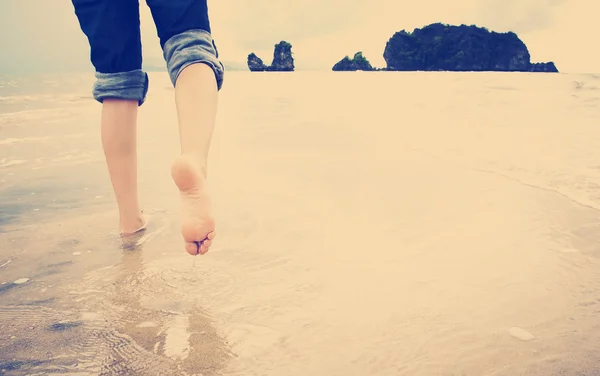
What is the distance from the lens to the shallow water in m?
0.99

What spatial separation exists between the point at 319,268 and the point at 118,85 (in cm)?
88

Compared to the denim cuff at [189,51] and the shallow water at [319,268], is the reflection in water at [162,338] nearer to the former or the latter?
the shallow water at [319,268]

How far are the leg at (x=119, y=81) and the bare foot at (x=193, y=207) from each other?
0.57m

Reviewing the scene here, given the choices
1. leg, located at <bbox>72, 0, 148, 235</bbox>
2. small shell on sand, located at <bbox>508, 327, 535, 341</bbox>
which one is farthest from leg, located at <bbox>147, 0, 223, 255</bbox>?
small shell on sand, located at <bbox>508, 327, 535, 341</bbox>

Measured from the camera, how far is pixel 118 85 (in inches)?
63.0

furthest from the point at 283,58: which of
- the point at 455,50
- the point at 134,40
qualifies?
the point at 134,40

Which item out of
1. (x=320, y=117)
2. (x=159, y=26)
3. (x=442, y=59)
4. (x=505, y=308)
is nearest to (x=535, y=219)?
(x=505, y=308)

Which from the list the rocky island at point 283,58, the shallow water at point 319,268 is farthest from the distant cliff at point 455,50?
the shallow water at point 319,268

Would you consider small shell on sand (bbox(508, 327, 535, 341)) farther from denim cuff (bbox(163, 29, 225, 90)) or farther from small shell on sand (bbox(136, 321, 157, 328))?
denim cuff (bbox(163, 29, 225, 90))

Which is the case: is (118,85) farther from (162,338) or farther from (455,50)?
(455,50)

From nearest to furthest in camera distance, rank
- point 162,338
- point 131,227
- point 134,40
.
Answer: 1. point 162,338
2. point 134,40
3. point 131,227

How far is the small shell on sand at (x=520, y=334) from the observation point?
3.40 ft

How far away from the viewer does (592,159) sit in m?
2.75

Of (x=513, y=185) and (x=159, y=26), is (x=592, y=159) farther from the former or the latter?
(x=159, y=26)
